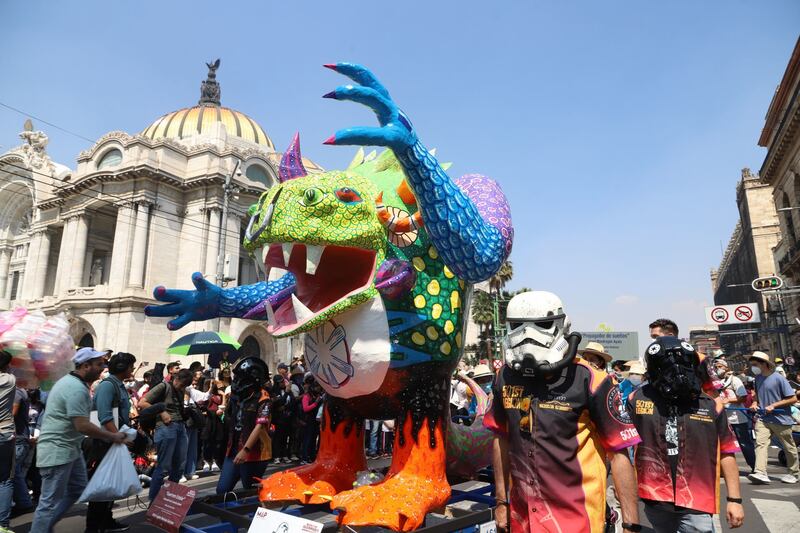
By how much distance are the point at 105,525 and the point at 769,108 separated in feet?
101

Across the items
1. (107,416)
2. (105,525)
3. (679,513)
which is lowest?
(105,525)

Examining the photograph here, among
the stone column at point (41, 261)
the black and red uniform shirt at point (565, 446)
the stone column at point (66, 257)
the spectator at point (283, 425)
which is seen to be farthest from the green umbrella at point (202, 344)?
the stone column at point (41, 261)

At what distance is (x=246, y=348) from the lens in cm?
2417

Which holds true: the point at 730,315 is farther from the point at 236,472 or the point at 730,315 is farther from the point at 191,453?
the point at 236,472

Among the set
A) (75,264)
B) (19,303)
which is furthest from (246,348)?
(19,303)

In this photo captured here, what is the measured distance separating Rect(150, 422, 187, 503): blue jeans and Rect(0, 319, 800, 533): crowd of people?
0.01m

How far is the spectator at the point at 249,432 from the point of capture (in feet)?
14.5

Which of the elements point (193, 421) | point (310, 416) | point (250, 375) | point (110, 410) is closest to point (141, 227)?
point (310, 416)

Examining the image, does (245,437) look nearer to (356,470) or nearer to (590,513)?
(356,470)

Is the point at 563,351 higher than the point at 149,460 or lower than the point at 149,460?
higher

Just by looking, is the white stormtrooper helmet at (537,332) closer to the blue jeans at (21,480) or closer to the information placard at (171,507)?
the information placard at (171,507)

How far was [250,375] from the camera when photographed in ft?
15.3

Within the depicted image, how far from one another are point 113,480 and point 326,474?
5.73ft

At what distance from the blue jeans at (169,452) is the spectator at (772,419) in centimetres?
683
